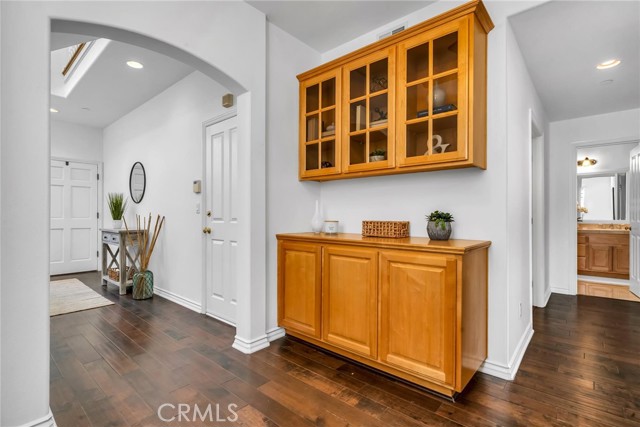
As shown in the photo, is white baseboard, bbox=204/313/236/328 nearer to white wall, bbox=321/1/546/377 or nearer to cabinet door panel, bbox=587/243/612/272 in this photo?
white wall, bbox=321/1/546/377

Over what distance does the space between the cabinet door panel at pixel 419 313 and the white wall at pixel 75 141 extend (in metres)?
6.27

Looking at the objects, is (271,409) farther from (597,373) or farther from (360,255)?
(597,373)

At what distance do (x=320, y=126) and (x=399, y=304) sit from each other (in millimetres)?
1644

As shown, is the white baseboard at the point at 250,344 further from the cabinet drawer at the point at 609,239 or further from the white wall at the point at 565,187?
the cabinet drawer at the point at 609,239

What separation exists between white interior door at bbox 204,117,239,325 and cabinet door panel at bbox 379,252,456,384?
5.41 feet

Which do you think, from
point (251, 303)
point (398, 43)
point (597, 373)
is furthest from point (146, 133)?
point (597, 373)

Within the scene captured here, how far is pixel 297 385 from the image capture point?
6.57 ft

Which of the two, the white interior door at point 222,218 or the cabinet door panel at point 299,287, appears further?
the white interior door at point 222,218

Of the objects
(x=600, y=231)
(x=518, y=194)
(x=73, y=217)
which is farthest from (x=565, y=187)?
(x=73, y=217)

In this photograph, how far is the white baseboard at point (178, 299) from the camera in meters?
3.58

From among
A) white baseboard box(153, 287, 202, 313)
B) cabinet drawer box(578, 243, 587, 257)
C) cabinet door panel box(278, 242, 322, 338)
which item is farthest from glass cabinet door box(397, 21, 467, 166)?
cabinet drawer box(578, 243, 587, 257)

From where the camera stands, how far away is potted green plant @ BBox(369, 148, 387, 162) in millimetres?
2416

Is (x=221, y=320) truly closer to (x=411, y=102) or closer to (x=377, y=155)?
(x=377, y=155)

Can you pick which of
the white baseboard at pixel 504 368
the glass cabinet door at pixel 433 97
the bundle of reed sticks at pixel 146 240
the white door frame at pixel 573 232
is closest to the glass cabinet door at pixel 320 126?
the glass cabinet door at pixel 433 97
